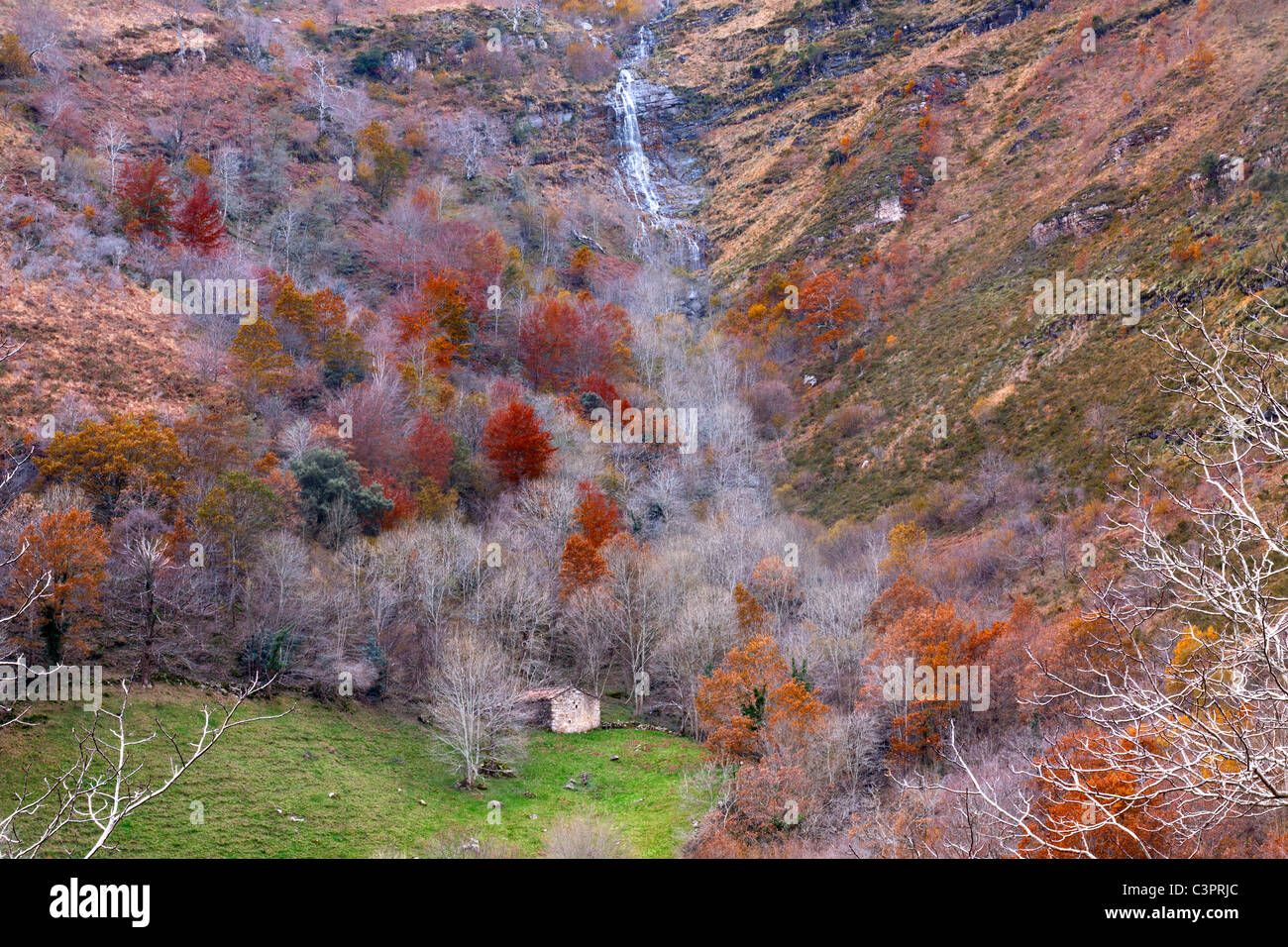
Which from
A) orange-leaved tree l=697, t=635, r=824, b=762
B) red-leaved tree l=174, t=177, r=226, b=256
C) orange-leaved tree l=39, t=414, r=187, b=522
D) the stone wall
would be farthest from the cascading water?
orange-leaved tree l=39, t=414, r=187, b=522

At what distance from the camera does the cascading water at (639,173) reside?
88938mm

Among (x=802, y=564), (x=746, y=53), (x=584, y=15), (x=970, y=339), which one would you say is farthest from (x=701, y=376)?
(x=584, y=15)

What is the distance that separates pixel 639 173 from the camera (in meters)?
98.8

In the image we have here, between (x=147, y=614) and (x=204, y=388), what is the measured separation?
664 inches

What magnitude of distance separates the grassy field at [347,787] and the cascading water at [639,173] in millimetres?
67297

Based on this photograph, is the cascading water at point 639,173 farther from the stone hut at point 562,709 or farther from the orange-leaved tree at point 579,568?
the stone hut at point 562,709

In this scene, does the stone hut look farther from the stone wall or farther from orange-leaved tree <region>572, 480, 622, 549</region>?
orange-leaved tree <region>572, 480, 622, 549</region>

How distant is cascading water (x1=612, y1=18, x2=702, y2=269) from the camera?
292ft

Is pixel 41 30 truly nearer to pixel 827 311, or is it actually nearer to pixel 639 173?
pixel 639 173

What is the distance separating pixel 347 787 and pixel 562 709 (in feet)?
32.7

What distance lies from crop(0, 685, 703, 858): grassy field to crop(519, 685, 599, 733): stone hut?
23.1 inches

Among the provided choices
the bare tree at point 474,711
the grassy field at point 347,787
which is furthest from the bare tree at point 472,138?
the grassy field at point 347,787

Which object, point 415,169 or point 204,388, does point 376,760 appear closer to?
point 204,388

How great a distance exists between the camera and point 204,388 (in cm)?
3862
